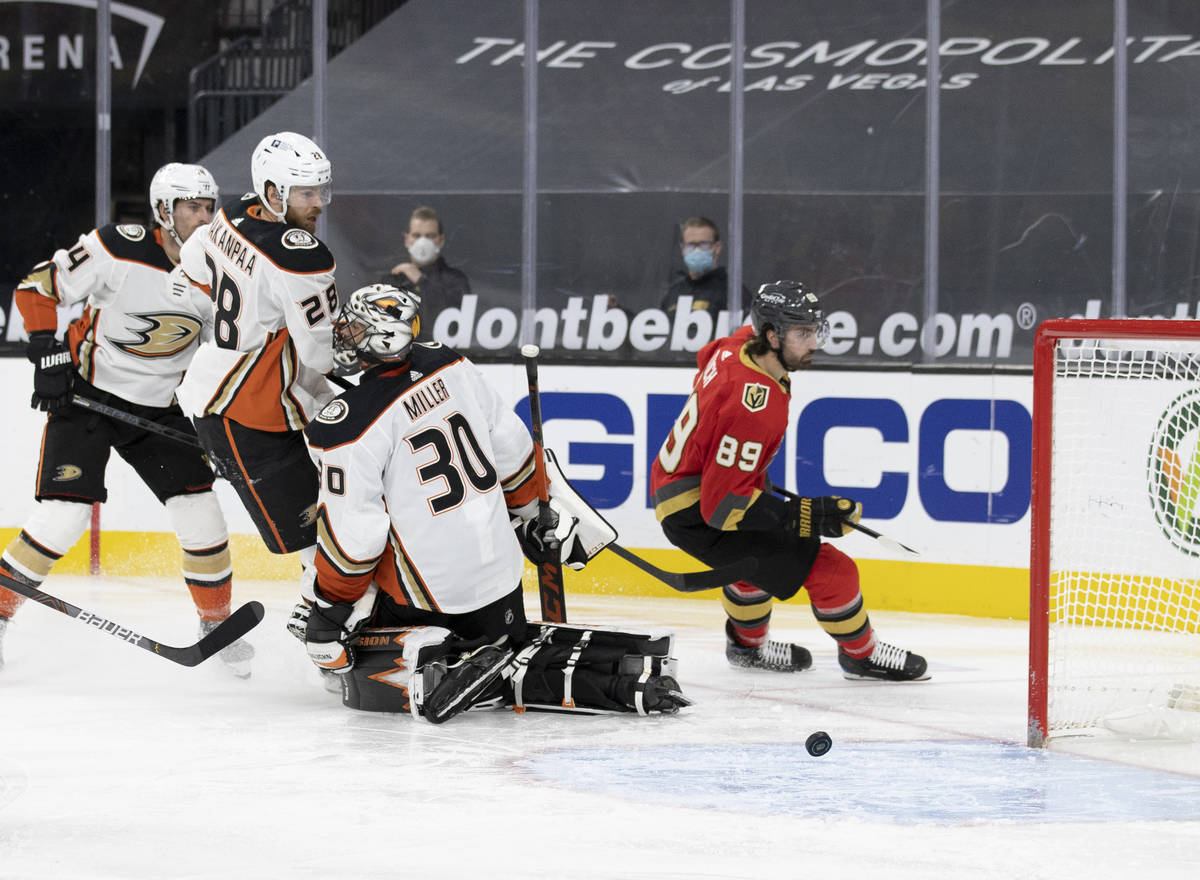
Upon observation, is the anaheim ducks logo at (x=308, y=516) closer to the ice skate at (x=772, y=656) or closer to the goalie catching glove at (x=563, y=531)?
the goalie catching glove at (x=563, y=531)

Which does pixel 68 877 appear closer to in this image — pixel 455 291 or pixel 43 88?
pixel 455 291

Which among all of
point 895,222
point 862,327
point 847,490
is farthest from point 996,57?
point 847,490

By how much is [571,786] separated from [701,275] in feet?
10.5

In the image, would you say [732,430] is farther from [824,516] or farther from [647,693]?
[647,693]

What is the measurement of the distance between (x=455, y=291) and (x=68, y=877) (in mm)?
3872

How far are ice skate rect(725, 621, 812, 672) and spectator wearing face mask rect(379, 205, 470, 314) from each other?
7.62ft

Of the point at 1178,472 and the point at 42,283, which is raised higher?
the point at 42,283

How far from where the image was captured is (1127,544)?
13.7 ft

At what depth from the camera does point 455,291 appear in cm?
604

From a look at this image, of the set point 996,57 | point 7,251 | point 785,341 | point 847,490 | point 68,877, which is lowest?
point 68,877

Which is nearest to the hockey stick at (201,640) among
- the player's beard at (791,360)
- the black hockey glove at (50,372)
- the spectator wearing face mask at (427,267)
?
the black hockey glove at (50,372)

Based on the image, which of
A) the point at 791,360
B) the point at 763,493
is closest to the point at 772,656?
the point at 763,493

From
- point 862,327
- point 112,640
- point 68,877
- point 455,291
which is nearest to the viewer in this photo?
point 68,877

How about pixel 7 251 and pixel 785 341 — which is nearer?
pixel 785 341
